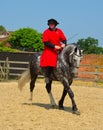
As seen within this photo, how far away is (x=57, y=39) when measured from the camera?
34.3 feet

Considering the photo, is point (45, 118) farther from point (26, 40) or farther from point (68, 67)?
point (26, 40)

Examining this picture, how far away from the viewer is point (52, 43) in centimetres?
1038

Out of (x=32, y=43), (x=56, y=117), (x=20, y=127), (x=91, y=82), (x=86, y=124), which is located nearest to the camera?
(x=20, y=127)

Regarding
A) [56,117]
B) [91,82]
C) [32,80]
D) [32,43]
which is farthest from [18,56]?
[32,43]

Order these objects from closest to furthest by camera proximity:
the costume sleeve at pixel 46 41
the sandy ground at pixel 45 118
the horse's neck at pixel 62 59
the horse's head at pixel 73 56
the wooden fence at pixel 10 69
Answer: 1. the sandy ground at pixel 45 118
2. the horse's head at pixel 73 56
3. the horse's neck at pixel 62 59
4. the costume sleeve at pixel 46 41
5. the wooden fence at pixel 10 69

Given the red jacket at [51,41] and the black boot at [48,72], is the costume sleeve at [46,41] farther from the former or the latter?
the black boot at [48,72]

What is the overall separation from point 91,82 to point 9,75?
463cm

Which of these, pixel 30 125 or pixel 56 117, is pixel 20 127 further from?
pixel 56 117

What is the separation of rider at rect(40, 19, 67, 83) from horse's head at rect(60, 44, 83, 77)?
0.76ft

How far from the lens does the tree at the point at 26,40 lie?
63888 millimetres

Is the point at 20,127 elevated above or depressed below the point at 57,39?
below

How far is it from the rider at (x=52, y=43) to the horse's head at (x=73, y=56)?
0.23m

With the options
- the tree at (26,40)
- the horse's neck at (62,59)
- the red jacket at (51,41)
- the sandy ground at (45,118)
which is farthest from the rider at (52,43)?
the tree at (26,40)

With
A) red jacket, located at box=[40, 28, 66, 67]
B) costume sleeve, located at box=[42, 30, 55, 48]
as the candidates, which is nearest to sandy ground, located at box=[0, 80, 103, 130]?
red jacket, located at box=[40, 28, 66, 67]
